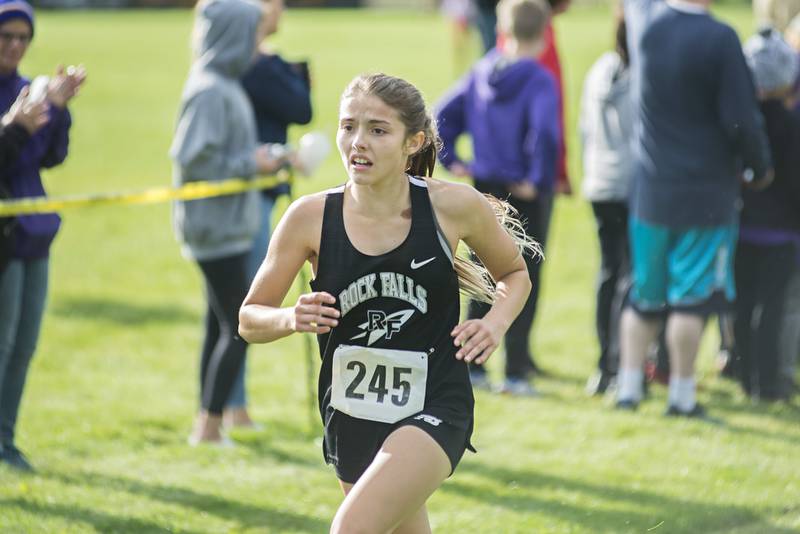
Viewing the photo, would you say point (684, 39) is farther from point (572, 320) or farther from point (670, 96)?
point (572, 320)

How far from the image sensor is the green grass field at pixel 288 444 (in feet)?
18.3

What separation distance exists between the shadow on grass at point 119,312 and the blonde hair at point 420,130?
21.7 ft

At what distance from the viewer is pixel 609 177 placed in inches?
307

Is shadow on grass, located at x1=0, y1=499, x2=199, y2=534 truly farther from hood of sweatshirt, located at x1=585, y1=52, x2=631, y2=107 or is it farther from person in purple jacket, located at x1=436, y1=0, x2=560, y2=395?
hood of sweatshirt, located at x1=585, y1=52, x2=631, y2=107

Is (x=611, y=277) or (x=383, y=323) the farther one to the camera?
(x=611, y=277)

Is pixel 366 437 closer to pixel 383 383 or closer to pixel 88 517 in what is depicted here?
pixel 383 383

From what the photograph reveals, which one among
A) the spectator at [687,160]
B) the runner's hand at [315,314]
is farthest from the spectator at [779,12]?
the runner's hand at [315,314]

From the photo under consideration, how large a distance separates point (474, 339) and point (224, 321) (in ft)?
10.3

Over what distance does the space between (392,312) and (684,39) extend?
11.8 ft

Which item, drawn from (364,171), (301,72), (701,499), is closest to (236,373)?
(301,72)

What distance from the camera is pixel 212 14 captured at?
6.62 m

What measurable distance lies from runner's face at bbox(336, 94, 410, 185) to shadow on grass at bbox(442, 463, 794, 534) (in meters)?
2.26

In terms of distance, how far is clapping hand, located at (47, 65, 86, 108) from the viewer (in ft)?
18.9

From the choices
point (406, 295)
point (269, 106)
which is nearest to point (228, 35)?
point (269, 106)
